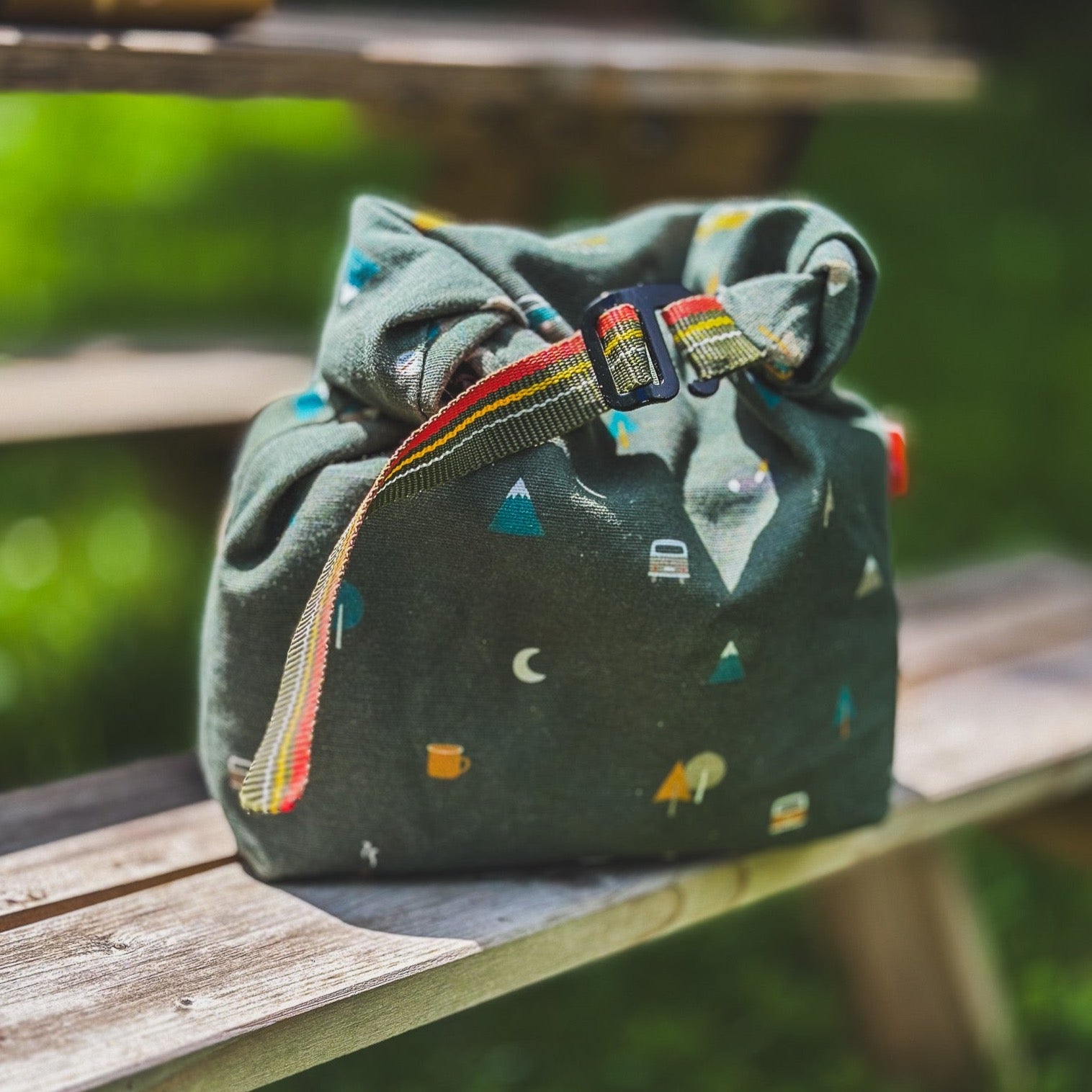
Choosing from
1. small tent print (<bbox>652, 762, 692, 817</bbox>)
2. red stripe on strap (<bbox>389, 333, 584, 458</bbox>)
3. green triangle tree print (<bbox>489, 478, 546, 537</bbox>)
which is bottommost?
small tent print (<bbox>652, 762, 692, 817</bbox>)

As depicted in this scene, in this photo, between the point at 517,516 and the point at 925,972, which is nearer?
the point at 517,516

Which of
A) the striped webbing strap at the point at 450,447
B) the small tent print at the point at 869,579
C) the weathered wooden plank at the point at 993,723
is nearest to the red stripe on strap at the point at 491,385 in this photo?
the striped webbing strap at the point at 450,447

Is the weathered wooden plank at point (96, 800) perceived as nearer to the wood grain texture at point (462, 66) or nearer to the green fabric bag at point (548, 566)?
the green fabric bag at point (548, 566)

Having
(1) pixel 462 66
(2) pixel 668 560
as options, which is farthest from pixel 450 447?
(1) pixel 462 66

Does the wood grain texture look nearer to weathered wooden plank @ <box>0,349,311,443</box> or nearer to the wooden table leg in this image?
weathered wooden plank @ <box>0,349,311,443</box>

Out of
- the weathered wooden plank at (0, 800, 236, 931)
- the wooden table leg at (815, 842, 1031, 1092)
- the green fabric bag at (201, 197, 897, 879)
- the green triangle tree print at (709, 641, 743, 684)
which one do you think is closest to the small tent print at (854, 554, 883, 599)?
the green fabric bag at (201, 197, 897, 879)

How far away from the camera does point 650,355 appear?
0.84 meters

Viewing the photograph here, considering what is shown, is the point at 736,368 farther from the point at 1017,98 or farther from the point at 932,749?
the point at 1017,98

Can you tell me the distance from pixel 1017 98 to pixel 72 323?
3.41 m

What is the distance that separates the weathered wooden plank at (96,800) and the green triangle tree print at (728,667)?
0.43 meters

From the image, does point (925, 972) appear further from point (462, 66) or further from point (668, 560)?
point (462, 66)

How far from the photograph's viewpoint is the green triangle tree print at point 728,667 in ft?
2.90

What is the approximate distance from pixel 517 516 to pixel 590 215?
3.16m

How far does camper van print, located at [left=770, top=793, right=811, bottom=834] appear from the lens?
96 cm
